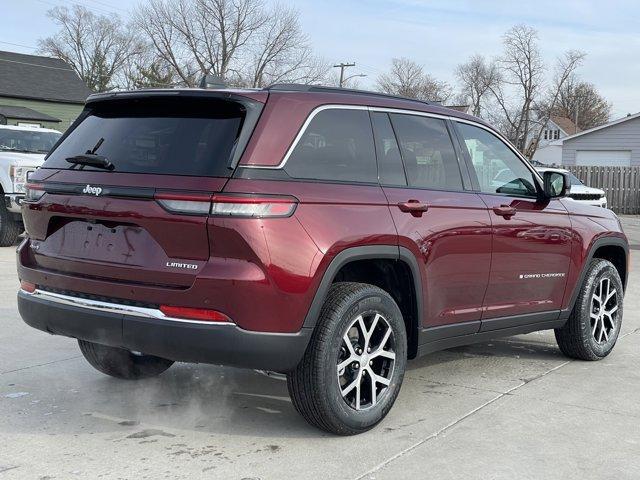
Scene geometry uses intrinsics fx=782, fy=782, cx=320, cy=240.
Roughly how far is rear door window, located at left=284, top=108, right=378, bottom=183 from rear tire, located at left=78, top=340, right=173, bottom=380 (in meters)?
1.86

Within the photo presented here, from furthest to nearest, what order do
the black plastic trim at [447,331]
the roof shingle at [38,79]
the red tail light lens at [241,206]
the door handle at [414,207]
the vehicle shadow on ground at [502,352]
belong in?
1. the roof shingle at [38,79]
2. the vehicle shadow on ground at [502,352]
3. the black plastic trim at [447,331]
4. the door handle at [414,207]
5. the red tail light lens at [241,206]

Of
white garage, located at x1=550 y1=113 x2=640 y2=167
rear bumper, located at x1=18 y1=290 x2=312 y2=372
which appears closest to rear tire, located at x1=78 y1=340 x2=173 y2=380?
rear bumper, located at x1=18 y1=290 x2=312 y2=372

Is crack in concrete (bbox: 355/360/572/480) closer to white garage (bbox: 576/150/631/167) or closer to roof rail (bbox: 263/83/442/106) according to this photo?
roof rail (bbox: 263/83/442/106)

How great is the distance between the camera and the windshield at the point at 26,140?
12938mm

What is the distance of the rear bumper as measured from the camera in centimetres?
366

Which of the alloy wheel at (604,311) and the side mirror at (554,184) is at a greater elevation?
the side mirror at (554,184)

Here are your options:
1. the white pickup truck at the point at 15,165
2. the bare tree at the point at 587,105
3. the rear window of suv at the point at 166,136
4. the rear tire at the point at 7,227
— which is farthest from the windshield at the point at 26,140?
the bare tree at the point at 587,105

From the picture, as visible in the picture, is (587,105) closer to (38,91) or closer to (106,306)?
(38,91)

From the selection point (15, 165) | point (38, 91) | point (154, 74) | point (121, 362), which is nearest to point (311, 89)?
point (121, 362)

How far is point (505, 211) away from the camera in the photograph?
510cm

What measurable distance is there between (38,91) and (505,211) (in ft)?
132

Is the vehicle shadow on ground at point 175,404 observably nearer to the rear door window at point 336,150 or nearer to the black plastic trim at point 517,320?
the black plastic trim at point 517,320

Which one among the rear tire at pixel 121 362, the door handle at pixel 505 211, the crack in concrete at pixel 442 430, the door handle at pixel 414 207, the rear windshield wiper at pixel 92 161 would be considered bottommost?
the crack in concrete at pixel 442 430

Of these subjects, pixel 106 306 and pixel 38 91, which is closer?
pixel 106 306
